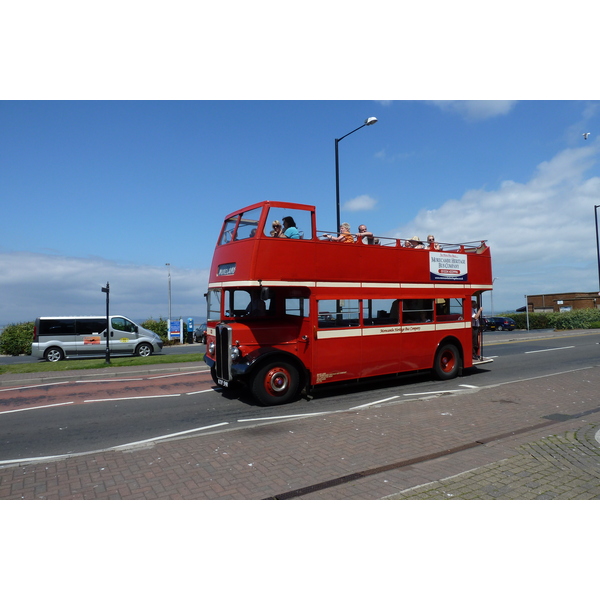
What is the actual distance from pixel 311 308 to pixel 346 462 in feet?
14.9

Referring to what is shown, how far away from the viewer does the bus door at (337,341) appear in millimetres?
10148

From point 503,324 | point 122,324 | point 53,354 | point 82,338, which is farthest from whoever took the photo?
point 503,324

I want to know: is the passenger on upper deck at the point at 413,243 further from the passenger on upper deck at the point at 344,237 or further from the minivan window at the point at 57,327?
the minivan window at the point at 57,327

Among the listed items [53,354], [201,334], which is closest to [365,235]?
[201,334]

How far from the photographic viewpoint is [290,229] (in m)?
9.78

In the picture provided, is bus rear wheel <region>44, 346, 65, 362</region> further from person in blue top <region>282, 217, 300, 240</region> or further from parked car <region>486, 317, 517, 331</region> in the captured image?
parked car <region>486, 317, 517, 331</region>

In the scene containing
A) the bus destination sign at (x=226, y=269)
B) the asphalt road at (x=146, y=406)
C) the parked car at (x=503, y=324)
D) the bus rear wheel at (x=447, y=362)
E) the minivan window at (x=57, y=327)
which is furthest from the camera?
the parked car at (x=503, y=324)

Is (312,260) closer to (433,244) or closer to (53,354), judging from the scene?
(433,244)

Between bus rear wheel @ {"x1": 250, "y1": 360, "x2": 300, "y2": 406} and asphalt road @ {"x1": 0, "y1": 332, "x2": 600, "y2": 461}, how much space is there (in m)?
0.25

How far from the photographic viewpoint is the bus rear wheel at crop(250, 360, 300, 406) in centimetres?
952

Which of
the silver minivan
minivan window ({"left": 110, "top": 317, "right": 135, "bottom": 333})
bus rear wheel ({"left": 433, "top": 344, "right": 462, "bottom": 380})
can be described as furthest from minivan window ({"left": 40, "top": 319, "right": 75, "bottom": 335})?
bus rear wheel ({"left": 433, "top": 344, "right": 462, "bottom": 380})

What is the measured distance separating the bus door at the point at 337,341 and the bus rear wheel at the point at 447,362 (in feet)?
9.35

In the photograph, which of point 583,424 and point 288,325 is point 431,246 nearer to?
point 288,325

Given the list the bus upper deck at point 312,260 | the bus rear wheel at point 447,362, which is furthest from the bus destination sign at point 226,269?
the bus rear wheel at point 447,362
